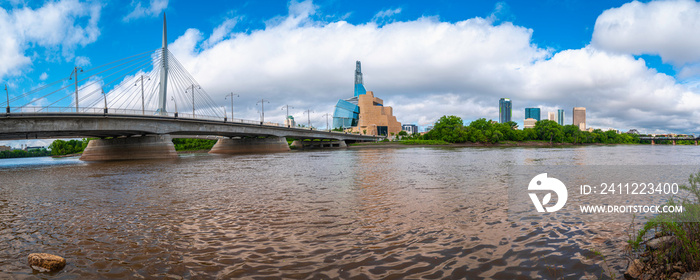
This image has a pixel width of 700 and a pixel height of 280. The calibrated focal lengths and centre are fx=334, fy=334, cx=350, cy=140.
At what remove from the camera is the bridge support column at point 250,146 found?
86.2m

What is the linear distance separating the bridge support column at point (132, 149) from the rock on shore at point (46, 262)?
53612 millimetres

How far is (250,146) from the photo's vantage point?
86.6m

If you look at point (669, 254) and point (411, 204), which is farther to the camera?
point (411, 204)

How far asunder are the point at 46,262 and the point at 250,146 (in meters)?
83.3

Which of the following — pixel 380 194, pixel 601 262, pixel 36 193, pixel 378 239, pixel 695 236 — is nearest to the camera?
pixel 695 236

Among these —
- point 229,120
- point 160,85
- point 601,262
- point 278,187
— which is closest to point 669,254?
point 601,262

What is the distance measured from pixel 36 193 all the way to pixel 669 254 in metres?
22.3

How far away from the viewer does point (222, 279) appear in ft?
17.4

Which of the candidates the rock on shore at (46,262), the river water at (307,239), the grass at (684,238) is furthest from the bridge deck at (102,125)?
the grass at (684,238)

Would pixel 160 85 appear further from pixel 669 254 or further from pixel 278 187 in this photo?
pixel 669 254

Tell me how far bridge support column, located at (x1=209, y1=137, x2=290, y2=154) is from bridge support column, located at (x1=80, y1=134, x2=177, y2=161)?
2970 centimetres

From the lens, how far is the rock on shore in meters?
5.81

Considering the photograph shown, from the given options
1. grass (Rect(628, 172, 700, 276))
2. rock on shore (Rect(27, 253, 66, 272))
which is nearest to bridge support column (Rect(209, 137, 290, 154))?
rock on shore (Rect(27, 253, 66, 272))

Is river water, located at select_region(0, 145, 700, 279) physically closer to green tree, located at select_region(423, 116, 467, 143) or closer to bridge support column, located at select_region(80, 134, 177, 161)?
bridge support column, located at select_region(80, 134, 177, 161)
